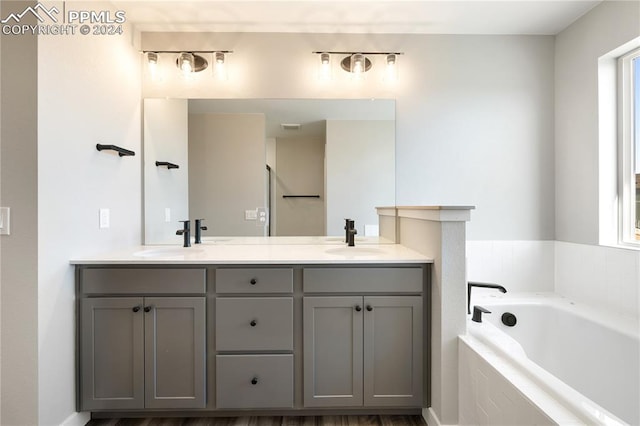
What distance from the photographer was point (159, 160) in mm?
2271

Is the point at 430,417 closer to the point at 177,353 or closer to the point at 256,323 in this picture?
the point at 256,323

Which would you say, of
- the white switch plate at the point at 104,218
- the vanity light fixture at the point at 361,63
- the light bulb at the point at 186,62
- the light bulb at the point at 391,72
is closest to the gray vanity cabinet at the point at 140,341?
the white switch plate at the point at 104,218

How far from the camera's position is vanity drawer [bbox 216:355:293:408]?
1.58m

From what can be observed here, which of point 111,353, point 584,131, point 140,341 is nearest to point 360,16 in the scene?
point 584,131

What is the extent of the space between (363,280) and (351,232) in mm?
605

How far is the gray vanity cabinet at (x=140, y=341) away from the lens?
1.57 metres

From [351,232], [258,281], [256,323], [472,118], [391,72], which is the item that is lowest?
[256,323]

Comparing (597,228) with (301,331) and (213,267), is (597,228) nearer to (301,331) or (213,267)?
(301,331)

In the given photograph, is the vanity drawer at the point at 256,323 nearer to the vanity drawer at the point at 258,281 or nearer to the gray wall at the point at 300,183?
the vanity drawer at the point at 258,281

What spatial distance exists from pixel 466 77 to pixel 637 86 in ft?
3.16

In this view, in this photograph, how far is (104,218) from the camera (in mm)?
1787

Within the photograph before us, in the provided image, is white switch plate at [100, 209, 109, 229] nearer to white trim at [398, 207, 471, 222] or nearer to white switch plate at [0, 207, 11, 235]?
white switch plate at [0, 207, 11, 235]

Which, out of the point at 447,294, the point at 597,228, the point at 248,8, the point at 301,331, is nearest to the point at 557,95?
the point at 597,228

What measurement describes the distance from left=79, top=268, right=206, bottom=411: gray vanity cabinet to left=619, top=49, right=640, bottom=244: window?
254 centimetres
